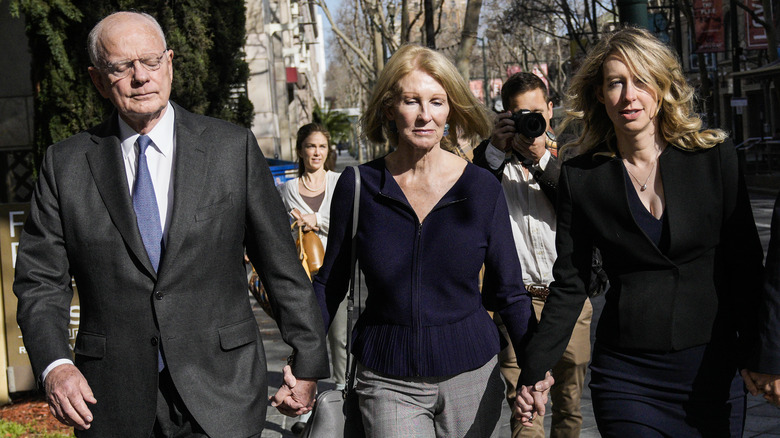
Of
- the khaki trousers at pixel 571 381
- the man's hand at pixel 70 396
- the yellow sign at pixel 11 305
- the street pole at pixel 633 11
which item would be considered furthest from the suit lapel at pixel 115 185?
the yellow sign at pixel 11 305

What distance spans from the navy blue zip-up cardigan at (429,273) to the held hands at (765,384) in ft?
2.56

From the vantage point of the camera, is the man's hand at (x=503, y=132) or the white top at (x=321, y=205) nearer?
the man's hand at (x=503, y=132)

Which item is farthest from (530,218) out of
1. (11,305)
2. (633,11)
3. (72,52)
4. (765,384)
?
(72,52)

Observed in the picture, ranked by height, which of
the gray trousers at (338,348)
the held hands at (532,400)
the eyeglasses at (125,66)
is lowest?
the gray trousers at (338,348)

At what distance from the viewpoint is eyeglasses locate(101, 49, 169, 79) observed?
304 centimetres

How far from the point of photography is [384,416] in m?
3.27

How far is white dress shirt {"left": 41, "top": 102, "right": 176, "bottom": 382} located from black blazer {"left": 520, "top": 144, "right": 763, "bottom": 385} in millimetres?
1455

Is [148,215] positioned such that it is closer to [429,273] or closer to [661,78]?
[429,273]

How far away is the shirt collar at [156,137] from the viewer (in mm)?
3111

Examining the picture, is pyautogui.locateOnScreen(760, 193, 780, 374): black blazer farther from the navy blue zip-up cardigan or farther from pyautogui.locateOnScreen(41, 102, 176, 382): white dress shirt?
pyautogui.locateOnScreen(41, 102, 176, 382): white dress shirt

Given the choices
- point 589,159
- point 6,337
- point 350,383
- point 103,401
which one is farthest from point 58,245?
point 6,337

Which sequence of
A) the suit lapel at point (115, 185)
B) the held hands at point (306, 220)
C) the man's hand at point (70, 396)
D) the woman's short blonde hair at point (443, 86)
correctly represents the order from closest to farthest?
the man's hand at point (70, 396)
the suit lapel at point (115, 185)
the woman's short blonde hair at point (443, 86)
the held hands at point (306, 220)

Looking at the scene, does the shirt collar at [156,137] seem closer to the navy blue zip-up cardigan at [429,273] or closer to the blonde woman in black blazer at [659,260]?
the navy blue zip-up cardigan at [429,273]

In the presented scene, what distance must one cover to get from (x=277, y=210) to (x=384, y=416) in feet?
2.60
